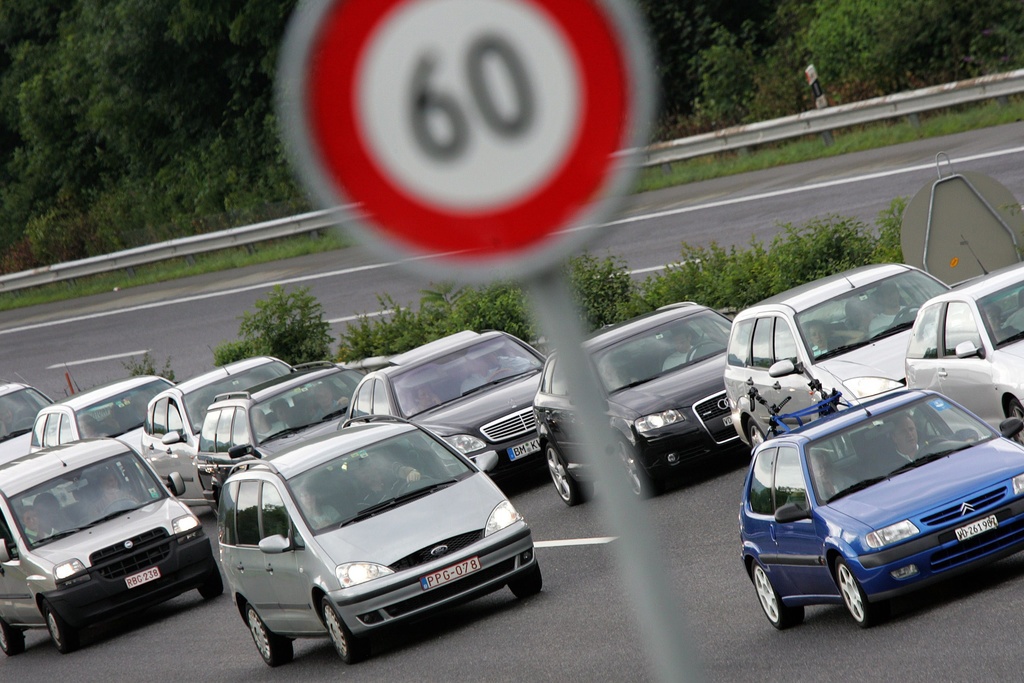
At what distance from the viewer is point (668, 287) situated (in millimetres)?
23344

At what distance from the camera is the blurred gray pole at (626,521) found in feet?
9.00

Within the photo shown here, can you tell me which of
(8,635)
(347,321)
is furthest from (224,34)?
(8,635)

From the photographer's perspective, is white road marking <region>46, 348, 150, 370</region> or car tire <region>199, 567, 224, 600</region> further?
white road marking <region>46, 348, 150, 370</region>

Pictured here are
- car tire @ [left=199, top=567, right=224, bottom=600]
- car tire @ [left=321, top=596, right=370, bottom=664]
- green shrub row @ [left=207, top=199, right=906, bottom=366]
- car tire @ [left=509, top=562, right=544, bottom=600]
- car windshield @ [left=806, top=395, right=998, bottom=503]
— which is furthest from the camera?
green shrub row @ [left=207, top=199, right=906, bottom=366]

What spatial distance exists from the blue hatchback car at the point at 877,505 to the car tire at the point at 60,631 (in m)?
8.77

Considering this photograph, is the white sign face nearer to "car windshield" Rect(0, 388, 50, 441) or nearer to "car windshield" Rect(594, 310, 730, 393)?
"car windshield" Rect(594, 310, 730, 393)

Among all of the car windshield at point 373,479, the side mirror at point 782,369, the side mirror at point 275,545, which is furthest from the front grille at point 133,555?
the side mirror at point 782,369

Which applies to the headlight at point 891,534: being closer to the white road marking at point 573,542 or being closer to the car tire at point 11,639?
the white road marking at point 573,542

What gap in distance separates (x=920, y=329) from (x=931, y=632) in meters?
4.79

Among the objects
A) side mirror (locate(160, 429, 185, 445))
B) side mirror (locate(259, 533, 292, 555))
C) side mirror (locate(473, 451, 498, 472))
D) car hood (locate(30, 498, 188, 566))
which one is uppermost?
side mirror (locate(259, 533, 292, 555))

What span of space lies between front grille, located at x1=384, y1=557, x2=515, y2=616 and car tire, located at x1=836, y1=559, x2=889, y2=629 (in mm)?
3557

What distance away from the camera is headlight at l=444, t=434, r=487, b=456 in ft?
61.1

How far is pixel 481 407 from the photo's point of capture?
766 inches

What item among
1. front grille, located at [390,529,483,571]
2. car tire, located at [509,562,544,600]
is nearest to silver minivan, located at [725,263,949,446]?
car tire, located at [509,562,544,600]
